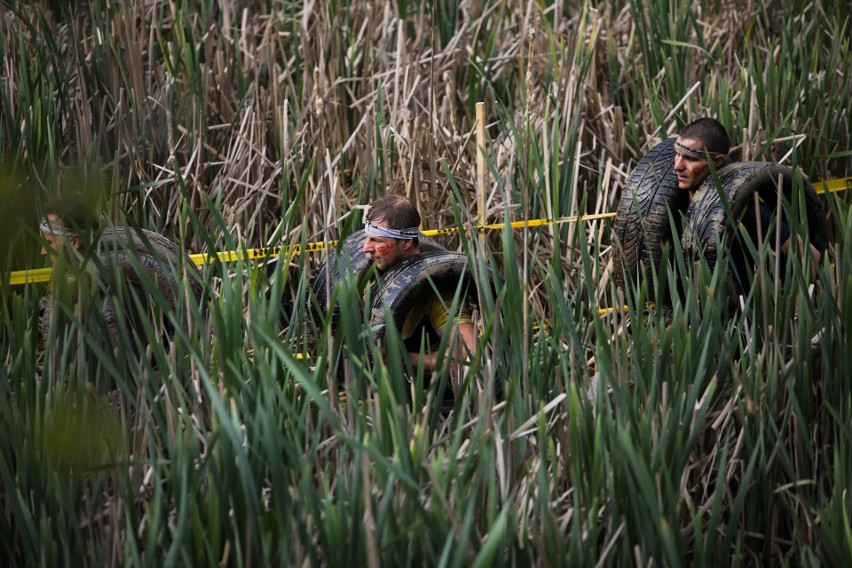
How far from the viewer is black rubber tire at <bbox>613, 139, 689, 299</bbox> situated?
4.53m

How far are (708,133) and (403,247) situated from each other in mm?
1353

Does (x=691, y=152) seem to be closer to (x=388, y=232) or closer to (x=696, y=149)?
(x=696, y=149)

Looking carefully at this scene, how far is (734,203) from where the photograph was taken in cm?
443

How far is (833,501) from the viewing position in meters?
2.38

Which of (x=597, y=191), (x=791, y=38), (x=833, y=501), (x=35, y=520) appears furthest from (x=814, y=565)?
(x=791, y=38)

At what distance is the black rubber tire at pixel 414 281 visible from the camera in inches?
143

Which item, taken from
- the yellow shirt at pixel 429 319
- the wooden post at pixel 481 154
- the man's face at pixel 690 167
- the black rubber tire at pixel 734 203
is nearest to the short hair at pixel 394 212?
the yellow shirt at pixel 429 319

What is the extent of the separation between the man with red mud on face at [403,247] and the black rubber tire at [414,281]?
0.12 ft

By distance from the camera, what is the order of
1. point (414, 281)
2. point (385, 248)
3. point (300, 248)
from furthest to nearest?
point (300, 248) < point (385, 248) < point (414, 281)

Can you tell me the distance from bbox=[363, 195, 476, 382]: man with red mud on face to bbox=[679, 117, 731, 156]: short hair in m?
1.21

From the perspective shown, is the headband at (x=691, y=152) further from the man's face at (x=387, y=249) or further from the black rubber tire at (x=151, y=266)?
the black rubber tire at (x=151, y=266)

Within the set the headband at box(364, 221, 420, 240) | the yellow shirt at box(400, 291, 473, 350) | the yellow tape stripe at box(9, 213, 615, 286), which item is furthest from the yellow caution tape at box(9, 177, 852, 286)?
the yellow shirt at box(400, 291, 473, 350)

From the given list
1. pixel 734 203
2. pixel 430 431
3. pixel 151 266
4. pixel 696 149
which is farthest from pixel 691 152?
pixel 430 431

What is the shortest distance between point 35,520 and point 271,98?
335cm
